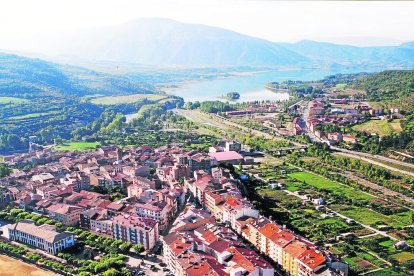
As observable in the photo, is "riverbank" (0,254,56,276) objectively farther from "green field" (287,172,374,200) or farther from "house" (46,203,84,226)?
"green field" (287,172,374,200)

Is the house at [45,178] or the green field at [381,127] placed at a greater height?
the green field at [381,127]

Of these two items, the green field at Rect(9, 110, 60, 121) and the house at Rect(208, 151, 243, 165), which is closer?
the house at Rect(208, 151, 243, 165)

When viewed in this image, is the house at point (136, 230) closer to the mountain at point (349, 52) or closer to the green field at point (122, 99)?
the green field at point (122, 99)

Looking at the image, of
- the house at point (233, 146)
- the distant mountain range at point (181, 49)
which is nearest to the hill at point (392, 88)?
the house at point (233, 146)

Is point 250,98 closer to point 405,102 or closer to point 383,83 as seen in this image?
point 383,83

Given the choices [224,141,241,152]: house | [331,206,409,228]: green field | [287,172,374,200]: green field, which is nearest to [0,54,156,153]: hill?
[224,141,241,152]: house

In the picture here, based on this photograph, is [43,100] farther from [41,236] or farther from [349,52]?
[349,52]
